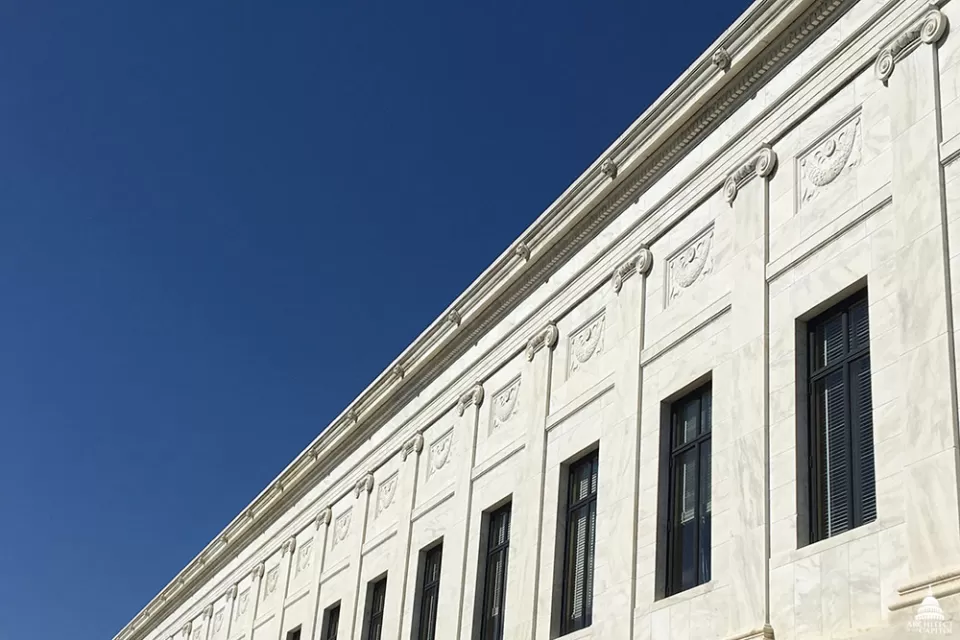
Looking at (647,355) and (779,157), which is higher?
(779,157)

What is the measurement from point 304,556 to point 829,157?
68.9ft

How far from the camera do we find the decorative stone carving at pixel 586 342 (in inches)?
862

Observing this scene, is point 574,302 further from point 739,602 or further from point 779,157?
point 739,602

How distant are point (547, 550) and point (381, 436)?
992 centimetres

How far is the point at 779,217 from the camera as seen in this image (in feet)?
58.1

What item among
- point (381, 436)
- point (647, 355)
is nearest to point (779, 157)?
point (647, 355)

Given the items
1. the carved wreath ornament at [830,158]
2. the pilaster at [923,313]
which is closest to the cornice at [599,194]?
the carved wreath ornament at [830,158]

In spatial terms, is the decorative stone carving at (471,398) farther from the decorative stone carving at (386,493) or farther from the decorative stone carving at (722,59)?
the decorative stone carving at (722,59)

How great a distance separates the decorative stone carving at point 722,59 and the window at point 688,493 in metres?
4.87

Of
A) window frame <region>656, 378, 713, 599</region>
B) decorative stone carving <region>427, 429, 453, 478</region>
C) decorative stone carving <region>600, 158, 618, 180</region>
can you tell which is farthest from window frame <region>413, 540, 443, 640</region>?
decorative stone carving <region>600, 158, 618, 180</region>

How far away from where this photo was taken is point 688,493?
18.5 metres

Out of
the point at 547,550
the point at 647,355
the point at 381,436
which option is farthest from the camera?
the point at 381,436

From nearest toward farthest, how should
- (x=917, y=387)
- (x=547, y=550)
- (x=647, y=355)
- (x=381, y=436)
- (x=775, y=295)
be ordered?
(x=917, y=387) < (x=775, y=295) < (x=647, y=355) < (x=547, y=550) < (x=381, y=436)

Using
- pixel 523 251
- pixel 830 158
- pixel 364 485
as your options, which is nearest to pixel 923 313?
pixel 830 158
